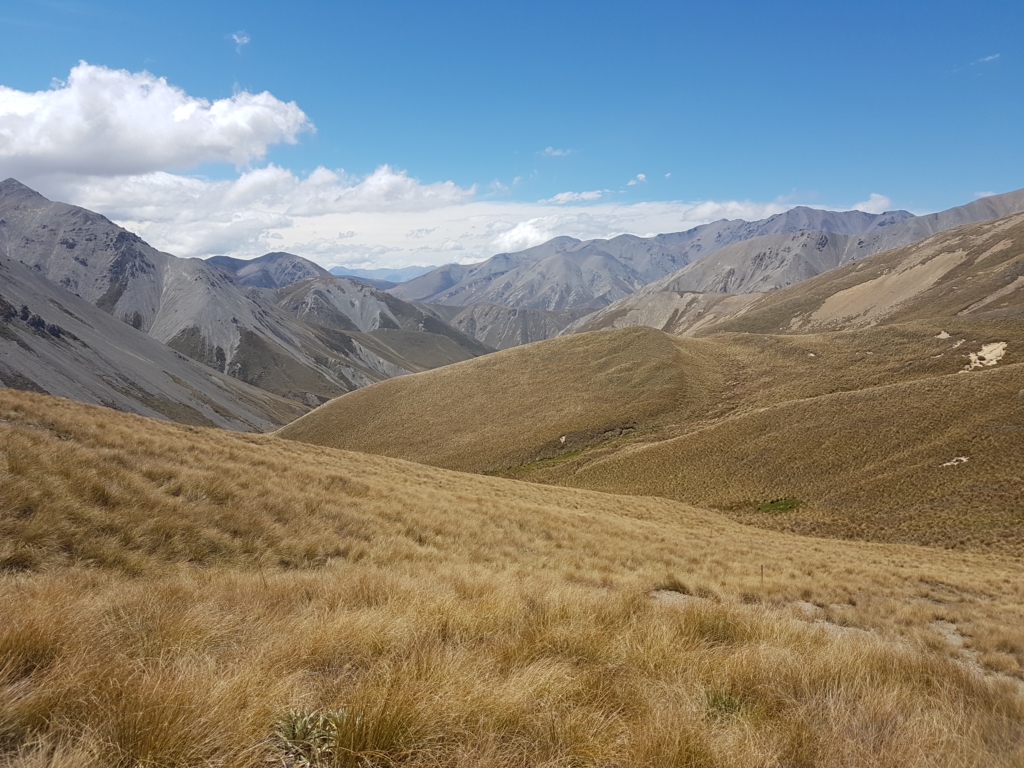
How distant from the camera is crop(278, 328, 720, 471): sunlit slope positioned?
6253 centimetres

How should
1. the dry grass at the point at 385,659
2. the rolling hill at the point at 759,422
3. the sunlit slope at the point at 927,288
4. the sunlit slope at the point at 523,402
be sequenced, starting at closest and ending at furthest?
the dry grass at the point at 385,659 → the rolling hill at the point at 759,422 → the sunlit slope at the point at 523,402 → the sunlit slope at the point at 927,288

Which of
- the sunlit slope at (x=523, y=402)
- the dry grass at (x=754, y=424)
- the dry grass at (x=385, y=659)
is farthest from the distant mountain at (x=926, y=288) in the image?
the dry grass at (x=385, y=659)

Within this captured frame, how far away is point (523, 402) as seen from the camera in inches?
2881

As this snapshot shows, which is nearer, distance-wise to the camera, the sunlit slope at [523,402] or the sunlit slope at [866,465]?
the sunlit slope at [866,465]

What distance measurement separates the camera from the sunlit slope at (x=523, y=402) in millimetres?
62531

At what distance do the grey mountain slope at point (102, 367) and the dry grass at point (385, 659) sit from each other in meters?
128

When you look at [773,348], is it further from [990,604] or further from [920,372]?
[990,604]

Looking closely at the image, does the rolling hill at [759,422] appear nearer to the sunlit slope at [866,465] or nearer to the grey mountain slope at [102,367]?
the sunlit slope at [866,465]

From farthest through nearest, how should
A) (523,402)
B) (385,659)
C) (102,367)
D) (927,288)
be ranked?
(927,288) → (102,367) → (523,402) → (385,659)

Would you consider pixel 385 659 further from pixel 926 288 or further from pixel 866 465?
pixel 926 288

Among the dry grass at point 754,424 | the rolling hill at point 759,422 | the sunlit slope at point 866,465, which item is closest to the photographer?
the sunlit slope at point 866,465

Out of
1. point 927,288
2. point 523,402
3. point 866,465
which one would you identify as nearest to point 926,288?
point 927,288

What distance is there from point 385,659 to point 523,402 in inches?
2718

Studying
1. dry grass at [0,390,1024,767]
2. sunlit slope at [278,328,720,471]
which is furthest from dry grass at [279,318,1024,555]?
dry grass at [0,390,1024,767]
